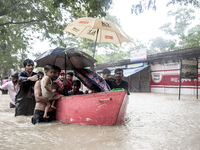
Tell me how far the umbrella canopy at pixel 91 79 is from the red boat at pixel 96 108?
656 millimetres

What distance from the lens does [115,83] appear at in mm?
4938

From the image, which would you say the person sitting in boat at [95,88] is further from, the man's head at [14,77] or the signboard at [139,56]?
the signboard at [139,56]

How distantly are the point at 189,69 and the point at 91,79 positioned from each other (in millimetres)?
6280

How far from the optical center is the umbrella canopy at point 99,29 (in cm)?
429

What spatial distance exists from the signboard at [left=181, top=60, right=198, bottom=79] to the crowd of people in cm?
469

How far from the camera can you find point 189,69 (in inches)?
327

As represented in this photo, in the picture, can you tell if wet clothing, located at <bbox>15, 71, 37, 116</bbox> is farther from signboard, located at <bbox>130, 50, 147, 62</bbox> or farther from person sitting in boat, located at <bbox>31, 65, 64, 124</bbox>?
signboard, located at <bbox>130, 50, 147, 62</bbox>

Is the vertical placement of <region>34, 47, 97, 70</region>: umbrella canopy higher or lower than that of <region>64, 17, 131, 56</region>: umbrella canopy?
lower

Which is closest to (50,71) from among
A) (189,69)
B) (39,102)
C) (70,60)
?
(39,102)

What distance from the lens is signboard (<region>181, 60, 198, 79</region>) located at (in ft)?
26.8

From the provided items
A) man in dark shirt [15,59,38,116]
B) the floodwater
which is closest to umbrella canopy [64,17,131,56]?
man in dark shirt [15,59,38,116]

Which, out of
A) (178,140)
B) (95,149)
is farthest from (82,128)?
(178,140)

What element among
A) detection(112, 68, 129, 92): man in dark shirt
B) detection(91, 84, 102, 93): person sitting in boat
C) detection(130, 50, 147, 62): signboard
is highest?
detection(130, 50, 147, 62): signboard

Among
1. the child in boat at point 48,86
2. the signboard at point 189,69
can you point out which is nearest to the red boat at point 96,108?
the child in boat at point 48,86
